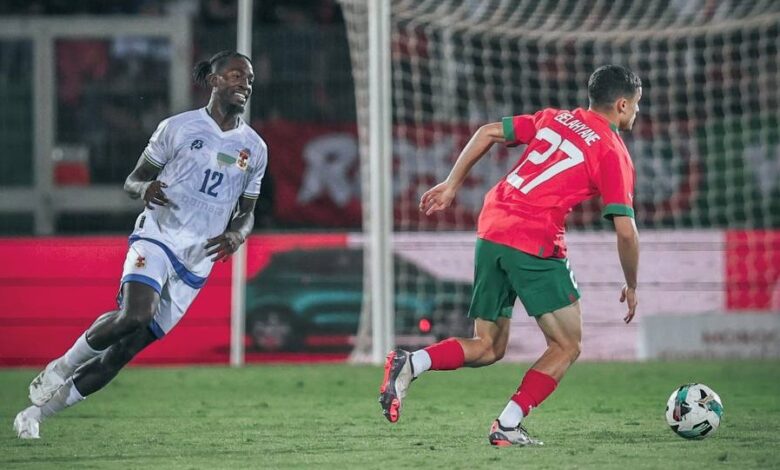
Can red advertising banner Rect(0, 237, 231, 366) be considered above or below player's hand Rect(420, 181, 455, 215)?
below

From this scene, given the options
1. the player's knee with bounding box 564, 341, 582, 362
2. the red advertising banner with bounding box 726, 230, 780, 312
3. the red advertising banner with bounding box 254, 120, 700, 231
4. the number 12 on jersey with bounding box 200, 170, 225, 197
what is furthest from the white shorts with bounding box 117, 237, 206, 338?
the red advertising banner with bounding box 254, 120, 700, 231

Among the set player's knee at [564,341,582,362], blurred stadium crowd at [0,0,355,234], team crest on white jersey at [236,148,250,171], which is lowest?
player's knee at [564,341,582,362]

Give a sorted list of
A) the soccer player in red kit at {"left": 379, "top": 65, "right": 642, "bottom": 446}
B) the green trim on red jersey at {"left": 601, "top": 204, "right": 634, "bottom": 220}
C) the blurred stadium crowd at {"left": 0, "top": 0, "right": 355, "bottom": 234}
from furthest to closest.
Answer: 1. the blurred stadium crowd at {"left": 0, "top": 0, "right": 355, "bottom": 234}
2. the soccer player in red kit at {"left": 379, "top": 65, "right": 642, "bottom": 446}
3. the green trim on red jersey at {"left": 601, "top": 204, "right": 634, "bottom": 220}

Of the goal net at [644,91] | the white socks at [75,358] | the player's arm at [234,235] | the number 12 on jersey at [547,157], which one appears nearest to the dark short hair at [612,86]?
the number 12 on jersey at [547,157]

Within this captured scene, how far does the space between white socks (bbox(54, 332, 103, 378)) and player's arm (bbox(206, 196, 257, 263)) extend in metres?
0.79

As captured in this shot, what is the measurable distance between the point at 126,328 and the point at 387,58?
20.4ft

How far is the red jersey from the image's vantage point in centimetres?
660

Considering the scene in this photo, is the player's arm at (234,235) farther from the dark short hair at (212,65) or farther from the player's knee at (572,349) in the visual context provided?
the player's knee at (572,349)

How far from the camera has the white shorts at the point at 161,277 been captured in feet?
23.1

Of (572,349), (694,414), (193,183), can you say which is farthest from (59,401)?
(694,414)

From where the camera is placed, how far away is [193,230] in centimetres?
729

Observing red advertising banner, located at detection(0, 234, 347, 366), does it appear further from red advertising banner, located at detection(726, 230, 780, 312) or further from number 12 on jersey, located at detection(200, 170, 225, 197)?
number 12 on jersey, located at detection(200, 170, 225, 197)

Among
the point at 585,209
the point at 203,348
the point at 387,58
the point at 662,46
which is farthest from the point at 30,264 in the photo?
the point at 662,46

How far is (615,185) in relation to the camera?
21.3ft
